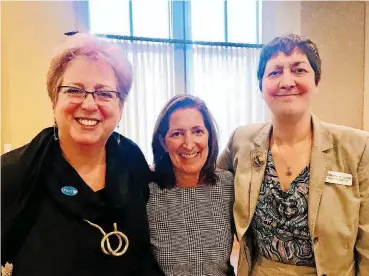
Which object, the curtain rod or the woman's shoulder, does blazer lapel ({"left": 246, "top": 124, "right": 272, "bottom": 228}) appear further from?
the curtain rod

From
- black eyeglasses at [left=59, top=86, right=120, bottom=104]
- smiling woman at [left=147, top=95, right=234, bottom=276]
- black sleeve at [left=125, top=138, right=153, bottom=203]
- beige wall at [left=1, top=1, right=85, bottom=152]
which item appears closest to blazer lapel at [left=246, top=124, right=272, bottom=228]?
smiling woman at [left=147, top=95, right=234, bottom=276]

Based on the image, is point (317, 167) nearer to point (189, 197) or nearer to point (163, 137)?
point (189, 197)

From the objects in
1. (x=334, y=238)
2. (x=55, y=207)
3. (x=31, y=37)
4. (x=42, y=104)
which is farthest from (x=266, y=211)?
(x=31, y=37)

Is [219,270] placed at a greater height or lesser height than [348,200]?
lesser

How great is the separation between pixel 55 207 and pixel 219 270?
28.5 inches

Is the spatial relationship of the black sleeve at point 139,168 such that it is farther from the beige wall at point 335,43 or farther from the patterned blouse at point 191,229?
the beige wall at point 335,43

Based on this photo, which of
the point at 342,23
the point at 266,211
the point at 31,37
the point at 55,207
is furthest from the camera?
the point at 342,23

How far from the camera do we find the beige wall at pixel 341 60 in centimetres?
472

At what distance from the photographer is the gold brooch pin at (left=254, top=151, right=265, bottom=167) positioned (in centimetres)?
169

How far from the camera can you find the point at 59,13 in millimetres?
3967

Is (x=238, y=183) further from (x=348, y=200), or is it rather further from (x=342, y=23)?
(x=342, y=23)

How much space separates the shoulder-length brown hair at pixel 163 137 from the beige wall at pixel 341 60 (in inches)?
135

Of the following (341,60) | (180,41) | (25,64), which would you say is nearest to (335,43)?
(341,60)

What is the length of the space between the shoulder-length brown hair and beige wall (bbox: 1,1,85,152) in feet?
8.11
